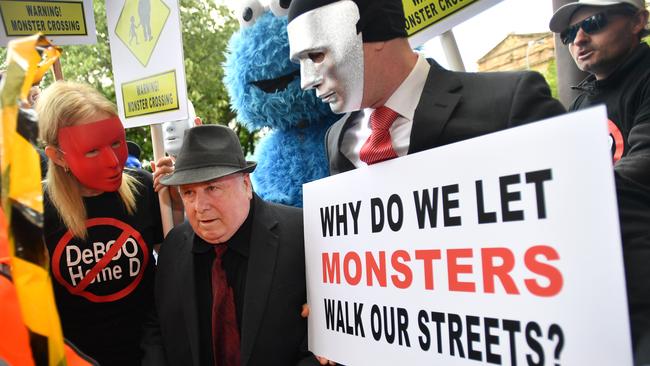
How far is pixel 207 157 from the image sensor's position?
2.27 metres

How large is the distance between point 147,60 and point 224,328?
144cm

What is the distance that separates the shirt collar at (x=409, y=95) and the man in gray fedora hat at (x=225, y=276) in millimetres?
715

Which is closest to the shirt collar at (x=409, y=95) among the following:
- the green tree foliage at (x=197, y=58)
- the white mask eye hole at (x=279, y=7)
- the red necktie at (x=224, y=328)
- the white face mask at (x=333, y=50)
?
the white face mask at (x=333, y=50)

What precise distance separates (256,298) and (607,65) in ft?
6.76

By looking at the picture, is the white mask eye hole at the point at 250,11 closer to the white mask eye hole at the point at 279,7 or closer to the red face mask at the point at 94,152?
the white mask eye hole at the point at 279,7

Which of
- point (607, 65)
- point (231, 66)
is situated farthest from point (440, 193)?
point (231, 66)

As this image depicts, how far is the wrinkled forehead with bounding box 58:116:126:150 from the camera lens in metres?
2.30

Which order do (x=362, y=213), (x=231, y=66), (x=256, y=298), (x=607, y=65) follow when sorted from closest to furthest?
(x=362, y=213) < (x=256, y=298) < (x=607, y=65) < (x=231, y=66)

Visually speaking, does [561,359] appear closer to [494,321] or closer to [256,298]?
[494,321]

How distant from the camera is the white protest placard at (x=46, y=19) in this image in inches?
132

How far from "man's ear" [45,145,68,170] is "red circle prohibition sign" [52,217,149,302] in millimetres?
263

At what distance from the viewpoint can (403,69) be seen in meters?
1.92

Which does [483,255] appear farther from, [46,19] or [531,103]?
[46,19]

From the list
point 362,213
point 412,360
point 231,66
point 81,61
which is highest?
point 81,61
